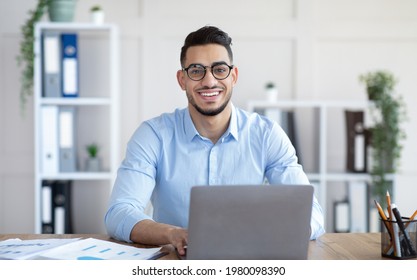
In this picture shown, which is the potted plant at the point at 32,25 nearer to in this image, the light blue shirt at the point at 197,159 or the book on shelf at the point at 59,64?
the book on shelf at the point at 59,64

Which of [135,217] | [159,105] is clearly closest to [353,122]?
[159,105]

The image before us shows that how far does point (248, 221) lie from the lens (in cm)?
125

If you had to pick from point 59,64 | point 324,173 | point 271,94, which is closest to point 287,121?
point 271,94

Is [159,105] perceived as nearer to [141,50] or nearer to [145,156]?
[141,50]

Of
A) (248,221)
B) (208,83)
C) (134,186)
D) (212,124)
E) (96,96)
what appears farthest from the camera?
(96,96)

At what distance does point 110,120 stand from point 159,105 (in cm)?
36

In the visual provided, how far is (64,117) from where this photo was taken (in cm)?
351

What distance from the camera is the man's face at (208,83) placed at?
1982 mm

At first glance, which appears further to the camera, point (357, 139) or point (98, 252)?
point (357, 139)

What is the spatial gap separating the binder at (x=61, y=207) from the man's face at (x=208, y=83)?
5.81 feet

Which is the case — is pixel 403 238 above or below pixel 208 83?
below

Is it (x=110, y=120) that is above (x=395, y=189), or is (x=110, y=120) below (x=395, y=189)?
above

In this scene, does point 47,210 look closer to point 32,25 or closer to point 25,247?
point 32,25

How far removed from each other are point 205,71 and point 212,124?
0.21 meters
